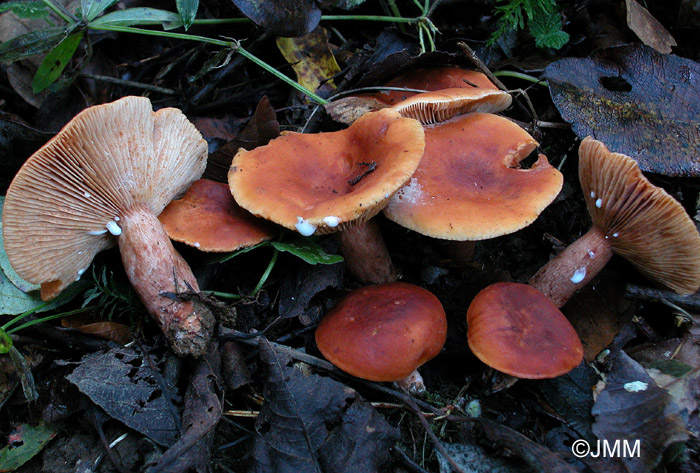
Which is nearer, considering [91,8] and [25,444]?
[25,444]

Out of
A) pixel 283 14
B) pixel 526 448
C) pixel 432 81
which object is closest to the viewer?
pixel 526 448

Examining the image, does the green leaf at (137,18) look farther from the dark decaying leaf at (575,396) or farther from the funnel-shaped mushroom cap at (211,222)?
the dark decaying leaf at (575,396)

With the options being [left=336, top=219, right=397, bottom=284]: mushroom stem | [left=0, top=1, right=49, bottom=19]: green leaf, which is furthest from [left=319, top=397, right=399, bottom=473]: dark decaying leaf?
[left=0, top=1, right=49, bottom=19]: green leaf

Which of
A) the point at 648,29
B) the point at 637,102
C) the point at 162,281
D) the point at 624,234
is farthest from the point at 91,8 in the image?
the point at 648,29

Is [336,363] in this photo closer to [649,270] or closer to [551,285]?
[551,285]

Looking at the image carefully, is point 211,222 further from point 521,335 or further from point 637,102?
point 637,102

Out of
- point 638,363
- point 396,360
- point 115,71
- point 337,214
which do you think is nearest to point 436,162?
point 337,214

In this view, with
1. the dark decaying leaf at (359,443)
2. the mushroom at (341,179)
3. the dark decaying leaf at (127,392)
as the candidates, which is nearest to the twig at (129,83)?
the mushroom at (341,179)
